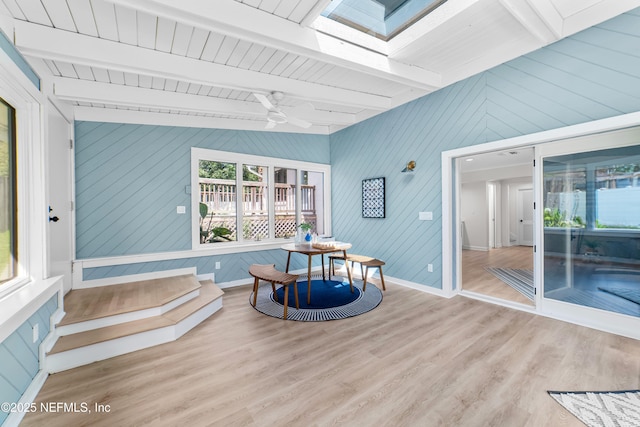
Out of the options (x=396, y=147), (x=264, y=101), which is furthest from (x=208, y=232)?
(x=396, y=147)

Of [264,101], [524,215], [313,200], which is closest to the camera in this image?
[264,101]

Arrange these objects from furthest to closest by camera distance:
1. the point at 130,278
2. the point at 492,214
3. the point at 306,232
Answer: the point at 492,214
the point at 306,232
the point at 130,278

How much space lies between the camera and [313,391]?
1.89 meters

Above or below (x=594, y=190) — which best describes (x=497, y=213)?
below

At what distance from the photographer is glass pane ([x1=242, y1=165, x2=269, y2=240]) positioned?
4.75m

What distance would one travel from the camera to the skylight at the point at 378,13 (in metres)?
2.39

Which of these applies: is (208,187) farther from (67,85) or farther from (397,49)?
(397,49)

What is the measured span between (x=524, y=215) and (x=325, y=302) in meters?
Answer: 8.41

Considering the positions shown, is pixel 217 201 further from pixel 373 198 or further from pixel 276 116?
pixel 373 198

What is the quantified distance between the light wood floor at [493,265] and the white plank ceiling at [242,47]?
3015mm

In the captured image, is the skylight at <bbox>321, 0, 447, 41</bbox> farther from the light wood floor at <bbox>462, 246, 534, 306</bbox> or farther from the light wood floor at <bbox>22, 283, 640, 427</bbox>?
the light wood floor at <bbox>462, 246, 534, 306</bbox>

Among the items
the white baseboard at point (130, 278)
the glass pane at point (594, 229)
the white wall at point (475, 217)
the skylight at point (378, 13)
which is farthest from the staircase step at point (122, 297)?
the white wall at point (475, 217)

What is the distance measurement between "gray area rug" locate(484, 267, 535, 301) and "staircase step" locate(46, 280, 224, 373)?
431 cm

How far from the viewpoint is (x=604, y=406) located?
169cm
